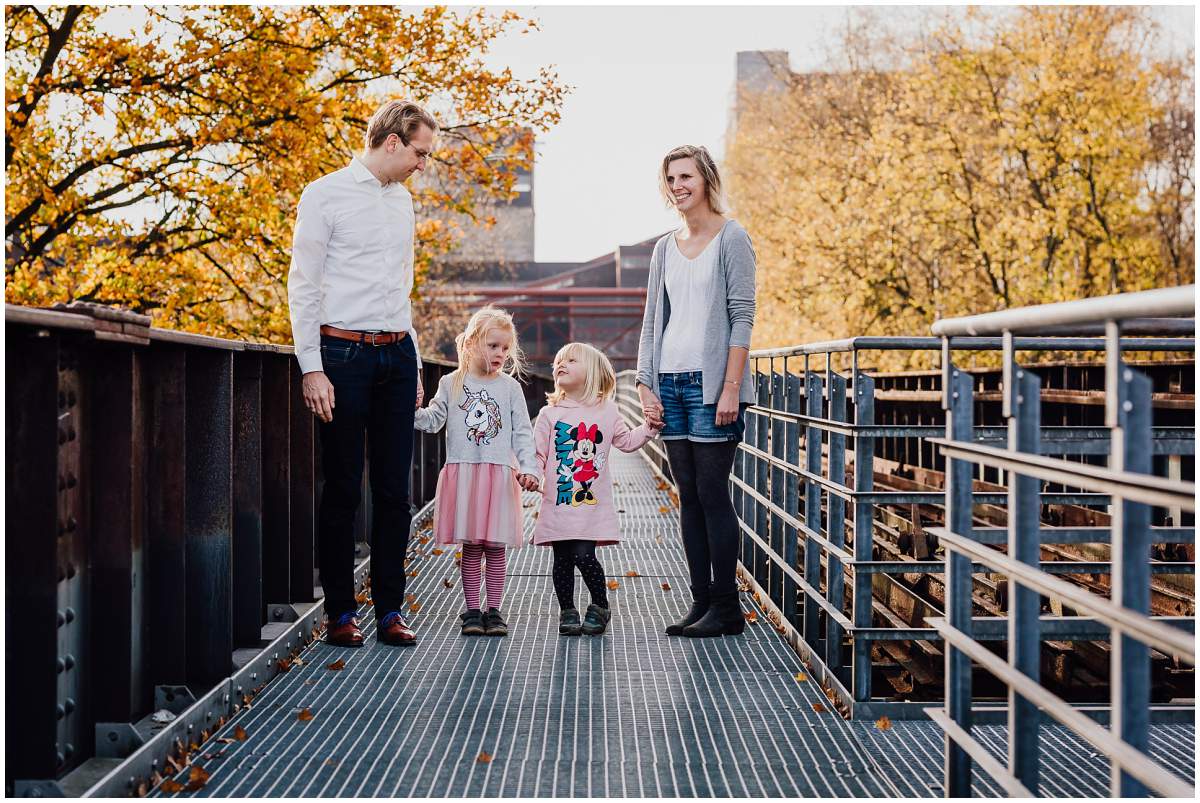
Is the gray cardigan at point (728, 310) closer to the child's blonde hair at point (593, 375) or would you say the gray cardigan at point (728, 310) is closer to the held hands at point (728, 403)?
the held hands at point (728, 403)

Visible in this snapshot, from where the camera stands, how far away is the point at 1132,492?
7.18ft

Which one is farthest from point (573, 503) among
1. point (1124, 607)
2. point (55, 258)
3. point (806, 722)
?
point (55, 258)

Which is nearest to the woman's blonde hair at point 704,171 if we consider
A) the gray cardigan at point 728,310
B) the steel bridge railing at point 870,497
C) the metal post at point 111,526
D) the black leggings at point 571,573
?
the gray cardigan at point 728,310

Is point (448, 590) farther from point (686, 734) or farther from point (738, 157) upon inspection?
point (738, 157)

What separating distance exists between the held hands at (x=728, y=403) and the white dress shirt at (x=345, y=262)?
1254 mm

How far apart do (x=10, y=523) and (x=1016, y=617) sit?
223 centimetres

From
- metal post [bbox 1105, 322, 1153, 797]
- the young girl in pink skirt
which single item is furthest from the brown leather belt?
metal post [bbox 1105, 322, 1153, 797]

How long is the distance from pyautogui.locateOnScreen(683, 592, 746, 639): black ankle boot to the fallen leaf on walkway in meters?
2.49

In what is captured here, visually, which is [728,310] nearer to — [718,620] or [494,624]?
[718,620]

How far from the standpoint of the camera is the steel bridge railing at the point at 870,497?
2975mm

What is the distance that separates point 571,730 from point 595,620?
5.28 ft

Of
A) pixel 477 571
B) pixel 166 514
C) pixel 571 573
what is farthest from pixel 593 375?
pixel 166 514

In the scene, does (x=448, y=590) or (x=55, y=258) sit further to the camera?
(x=55, y=258)

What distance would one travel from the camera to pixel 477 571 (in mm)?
6016
